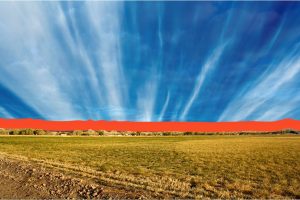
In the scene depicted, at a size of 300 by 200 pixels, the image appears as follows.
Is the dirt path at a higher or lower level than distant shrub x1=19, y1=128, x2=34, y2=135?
lower

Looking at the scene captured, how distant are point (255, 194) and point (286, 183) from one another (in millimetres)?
4898

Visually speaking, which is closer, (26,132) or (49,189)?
(49,189)

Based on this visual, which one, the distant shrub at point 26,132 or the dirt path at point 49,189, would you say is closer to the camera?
the dirt path at point 49,189

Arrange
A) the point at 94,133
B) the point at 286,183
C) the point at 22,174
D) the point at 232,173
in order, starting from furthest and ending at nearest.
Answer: the point at 94,133 < the point at 232,173 < the point at 286,183 < the point at 22,174

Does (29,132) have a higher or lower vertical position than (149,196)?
higher

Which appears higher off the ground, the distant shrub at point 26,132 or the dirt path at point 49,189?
the distant shrub at point 26,132

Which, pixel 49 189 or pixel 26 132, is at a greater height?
pixel 26 132

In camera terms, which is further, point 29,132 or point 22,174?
point 29,132

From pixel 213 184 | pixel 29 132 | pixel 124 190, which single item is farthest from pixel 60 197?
pixel 29 132

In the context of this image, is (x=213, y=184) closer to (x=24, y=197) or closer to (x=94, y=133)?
(x=24, y=197)

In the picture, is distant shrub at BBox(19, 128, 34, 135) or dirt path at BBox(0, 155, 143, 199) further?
distant shrub at BBox(19, 128, 34, 135)

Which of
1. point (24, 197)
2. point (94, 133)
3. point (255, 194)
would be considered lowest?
point (255, 194)

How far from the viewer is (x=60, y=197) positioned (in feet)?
37.5

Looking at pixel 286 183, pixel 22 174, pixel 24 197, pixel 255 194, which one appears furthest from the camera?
pixel 286 183
